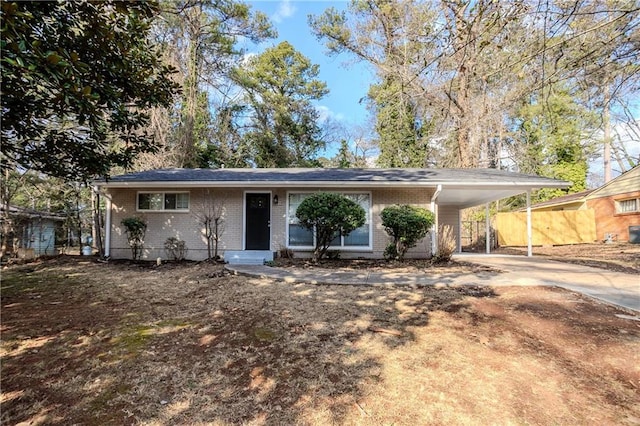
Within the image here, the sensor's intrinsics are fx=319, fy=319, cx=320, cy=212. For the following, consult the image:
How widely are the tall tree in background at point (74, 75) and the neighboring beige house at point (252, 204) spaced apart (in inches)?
139

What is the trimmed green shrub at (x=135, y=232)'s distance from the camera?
945 cm

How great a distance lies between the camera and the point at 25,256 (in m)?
10.2

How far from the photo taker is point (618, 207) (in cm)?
1531

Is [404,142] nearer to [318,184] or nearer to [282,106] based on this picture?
[282,106]

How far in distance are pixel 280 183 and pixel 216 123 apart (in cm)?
1399

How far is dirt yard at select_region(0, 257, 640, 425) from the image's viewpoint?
7.59 ft

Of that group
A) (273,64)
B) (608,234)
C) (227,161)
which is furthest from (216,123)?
(608,234)

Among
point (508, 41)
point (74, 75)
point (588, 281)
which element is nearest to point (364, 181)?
point (508, 41)

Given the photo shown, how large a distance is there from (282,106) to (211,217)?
13874mm

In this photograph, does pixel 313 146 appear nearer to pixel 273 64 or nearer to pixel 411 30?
pixel 273 64

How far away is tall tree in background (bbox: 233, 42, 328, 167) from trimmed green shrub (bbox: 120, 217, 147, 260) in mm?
12027

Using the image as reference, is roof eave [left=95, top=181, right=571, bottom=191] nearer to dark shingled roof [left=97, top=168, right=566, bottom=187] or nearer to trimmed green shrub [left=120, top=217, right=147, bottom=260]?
dark shingled roof [left=97, top=168, right=566, bottom=187]

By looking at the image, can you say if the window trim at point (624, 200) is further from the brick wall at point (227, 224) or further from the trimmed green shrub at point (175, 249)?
the trimmed green shrub at point (175, 249)

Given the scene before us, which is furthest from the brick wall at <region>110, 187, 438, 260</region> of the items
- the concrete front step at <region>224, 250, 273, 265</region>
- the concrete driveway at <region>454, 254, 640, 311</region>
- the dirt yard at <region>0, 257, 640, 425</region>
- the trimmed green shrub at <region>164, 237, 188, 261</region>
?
the dirt yard at <region>0, 257, 640, 425</region>
